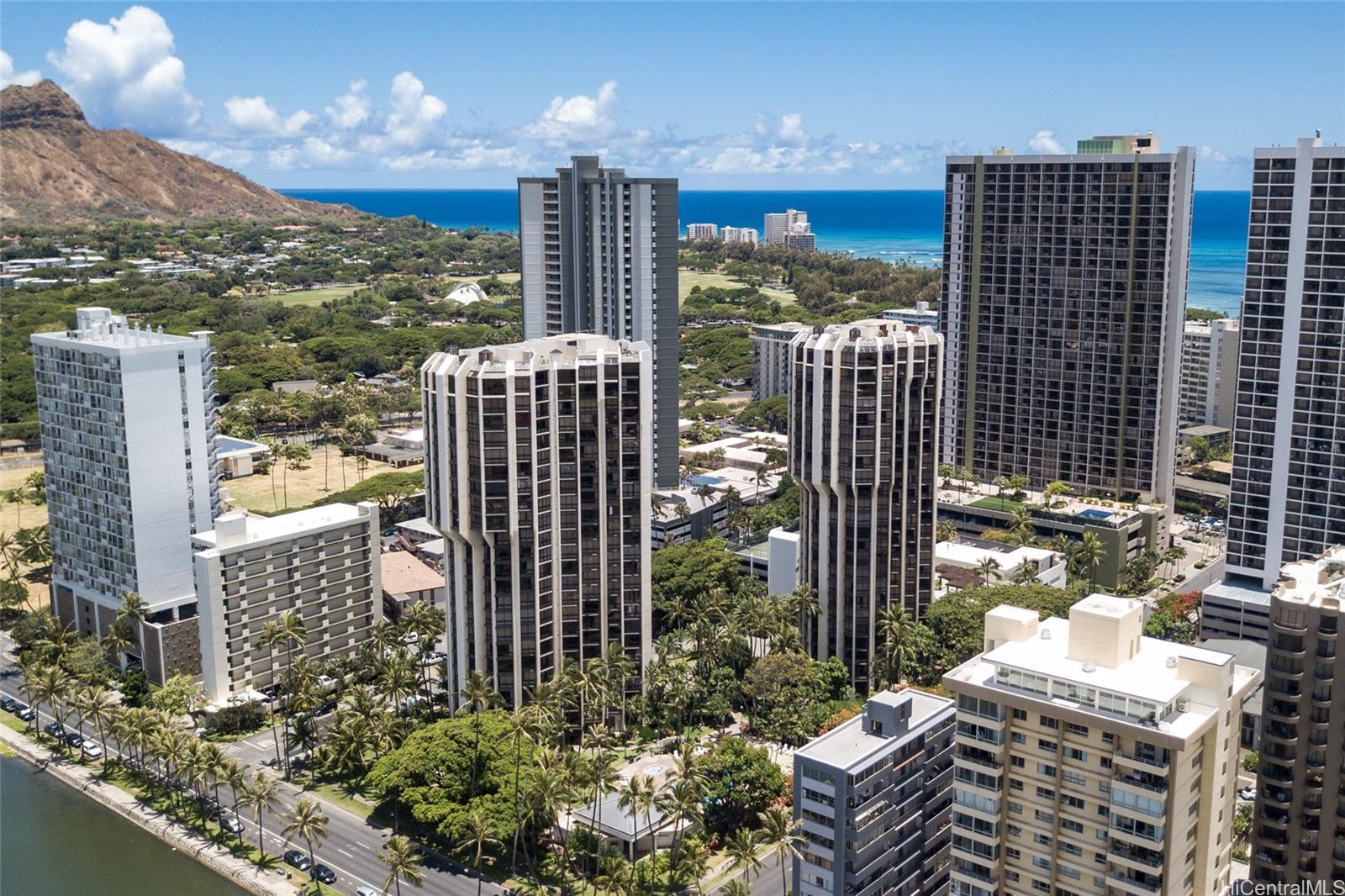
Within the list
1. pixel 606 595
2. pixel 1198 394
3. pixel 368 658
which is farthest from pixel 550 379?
pixel 1198 394

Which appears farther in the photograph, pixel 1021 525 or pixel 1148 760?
pixel 1021 525

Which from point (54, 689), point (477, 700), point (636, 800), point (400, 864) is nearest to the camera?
point (400, 864)

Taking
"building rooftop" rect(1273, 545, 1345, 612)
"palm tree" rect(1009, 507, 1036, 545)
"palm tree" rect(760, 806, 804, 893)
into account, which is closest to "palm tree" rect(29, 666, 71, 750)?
"palm tree" rect(760, 806, 804, 893)

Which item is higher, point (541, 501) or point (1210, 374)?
point (541, 501)

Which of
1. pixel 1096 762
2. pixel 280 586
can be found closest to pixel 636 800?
pixel 1096 762

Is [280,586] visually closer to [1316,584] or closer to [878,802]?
[878,802]

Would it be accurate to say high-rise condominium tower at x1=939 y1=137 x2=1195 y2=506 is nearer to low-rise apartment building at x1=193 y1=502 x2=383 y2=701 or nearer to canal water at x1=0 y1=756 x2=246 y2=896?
low-rise apartment building at x1=193 y1=502 x2=383 y2=701

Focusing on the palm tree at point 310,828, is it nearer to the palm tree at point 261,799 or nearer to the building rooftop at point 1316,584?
the palm tree at point 261,799
